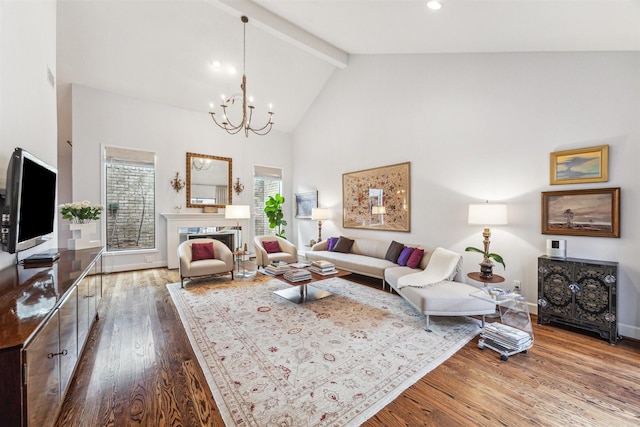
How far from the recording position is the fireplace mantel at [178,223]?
569cm

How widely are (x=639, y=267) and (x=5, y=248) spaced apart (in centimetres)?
534

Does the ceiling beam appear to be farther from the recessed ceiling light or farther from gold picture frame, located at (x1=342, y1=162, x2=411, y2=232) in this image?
gold picture frame, located at (x1=342, y1=162, x2=411, y2=232)

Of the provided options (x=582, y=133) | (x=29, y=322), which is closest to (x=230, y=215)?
(x=29, y=322)

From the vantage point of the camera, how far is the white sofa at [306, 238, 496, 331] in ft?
9.18

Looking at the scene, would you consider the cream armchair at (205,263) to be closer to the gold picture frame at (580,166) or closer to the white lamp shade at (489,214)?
the white lamp shade at (489,214)

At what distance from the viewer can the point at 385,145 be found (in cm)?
511

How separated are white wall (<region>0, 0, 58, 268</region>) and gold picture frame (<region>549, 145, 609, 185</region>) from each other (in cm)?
516

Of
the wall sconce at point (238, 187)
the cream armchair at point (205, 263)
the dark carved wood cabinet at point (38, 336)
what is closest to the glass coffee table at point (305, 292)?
the cream armchair at point (205, 263)

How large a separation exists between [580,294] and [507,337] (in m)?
1.06

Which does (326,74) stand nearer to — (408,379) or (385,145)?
(385,145)

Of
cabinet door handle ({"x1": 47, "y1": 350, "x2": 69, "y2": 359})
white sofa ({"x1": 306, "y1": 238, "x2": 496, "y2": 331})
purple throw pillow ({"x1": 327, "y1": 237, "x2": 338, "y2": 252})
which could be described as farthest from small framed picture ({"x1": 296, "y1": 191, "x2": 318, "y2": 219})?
cabinet door handle ({"x1": 47, "y1": 350, "x2": 69, "y2": 359})

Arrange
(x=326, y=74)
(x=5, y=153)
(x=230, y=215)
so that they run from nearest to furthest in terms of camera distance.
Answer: (x=5, y=153) < (x=230, y=215) < (x=326, y=74)

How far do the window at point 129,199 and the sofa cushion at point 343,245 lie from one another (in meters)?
3.93

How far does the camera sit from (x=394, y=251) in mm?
4578
